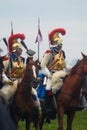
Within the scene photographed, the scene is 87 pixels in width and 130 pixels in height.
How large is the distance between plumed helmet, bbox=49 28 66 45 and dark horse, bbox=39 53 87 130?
1440 millimetres

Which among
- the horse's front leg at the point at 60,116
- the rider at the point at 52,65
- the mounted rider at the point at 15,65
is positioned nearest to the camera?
the horse's front leg at the point at 60,116

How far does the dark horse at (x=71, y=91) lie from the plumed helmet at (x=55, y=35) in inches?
56.7

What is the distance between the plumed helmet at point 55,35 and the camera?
1415 cm

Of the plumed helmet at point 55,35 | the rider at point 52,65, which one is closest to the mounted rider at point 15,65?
the rider at point 52,65

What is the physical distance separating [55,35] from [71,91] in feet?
7.64

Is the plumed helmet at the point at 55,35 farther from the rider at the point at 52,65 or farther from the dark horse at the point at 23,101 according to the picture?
the dark horse at the point at 23,101

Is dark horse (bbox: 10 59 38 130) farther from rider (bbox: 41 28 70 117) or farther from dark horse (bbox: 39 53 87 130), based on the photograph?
rider (bbox: 41 28 70 117)

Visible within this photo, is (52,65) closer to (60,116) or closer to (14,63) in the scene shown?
(14,63)

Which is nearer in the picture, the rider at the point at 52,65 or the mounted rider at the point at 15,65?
the mounted rider at the point at 15,65

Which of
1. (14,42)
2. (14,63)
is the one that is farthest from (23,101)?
(14,42)

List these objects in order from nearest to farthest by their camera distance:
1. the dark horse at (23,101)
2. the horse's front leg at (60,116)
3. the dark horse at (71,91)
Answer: the dark horse at (23,101) < the dark horse at (71,91) < the horse's front leg at (60,116)

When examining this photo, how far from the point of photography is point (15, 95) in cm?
1254

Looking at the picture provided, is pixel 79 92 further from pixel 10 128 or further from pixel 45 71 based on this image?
pixel 10 128

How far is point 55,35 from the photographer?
14.5m
